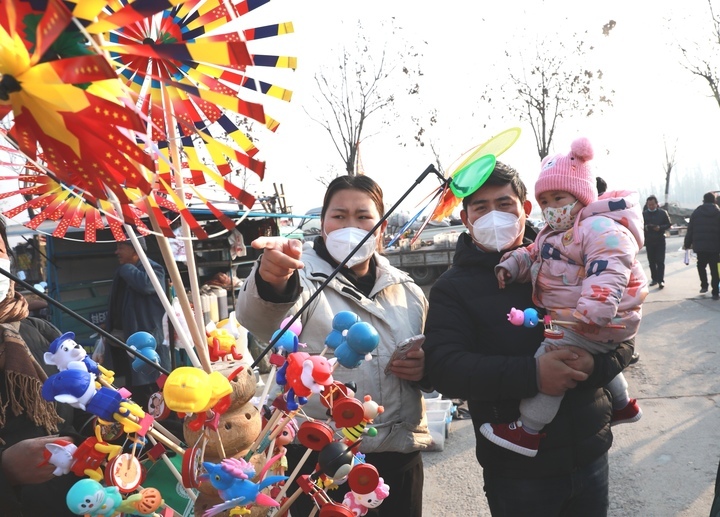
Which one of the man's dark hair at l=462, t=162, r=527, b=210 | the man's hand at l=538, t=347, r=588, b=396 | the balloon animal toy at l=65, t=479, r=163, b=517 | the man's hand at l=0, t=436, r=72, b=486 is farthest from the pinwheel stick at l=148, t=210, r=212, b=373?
the man's dark hair at l=462, t=162, r=527, b=210

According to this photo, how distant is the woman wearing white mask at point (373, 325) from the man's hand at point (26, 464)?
0.62 meters

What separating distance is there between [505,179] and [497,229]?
19 centimetres

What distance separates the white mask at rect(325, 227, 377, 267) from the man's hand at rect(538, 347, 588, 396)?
655mm

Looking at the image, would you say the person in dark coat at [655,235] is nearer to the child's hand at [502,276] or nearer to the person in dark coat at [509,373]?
the person in dark coat at [509,373]

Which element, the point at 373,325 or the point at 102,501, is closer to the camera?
the point at 102,501

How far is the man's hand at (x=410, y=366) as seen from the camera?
1617 millimetres

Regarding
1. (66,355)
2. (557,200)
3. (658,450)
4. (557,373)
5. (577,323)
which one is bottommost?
(658,450)

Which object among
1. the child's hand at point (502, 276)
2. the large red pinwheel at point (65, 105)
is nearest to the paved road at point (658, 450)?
the child's hand at point (502, 276)

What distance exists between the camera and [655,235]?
9383 millimetres

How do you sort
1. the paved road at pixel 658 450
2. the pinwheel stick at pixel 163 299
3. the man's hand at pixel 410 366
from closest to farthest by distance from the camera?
the pinwheel stick at pixel 163 299 < the man's hand at pixel 410 366 < the paved road at pixel 658 450

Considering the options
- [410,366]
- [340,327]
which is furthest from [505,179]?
[340,327]

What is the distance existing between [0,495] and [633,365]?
19.2 ft

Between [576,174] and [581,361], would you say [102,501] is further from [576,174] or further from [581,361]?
[576,174]

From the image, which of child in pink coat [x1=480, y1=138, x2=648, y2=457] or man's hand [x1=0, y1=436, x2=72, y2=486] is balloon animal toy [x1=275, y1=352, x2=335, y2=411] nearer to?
man's hand [x1=0, y1=436, x2=72, y2=486]
